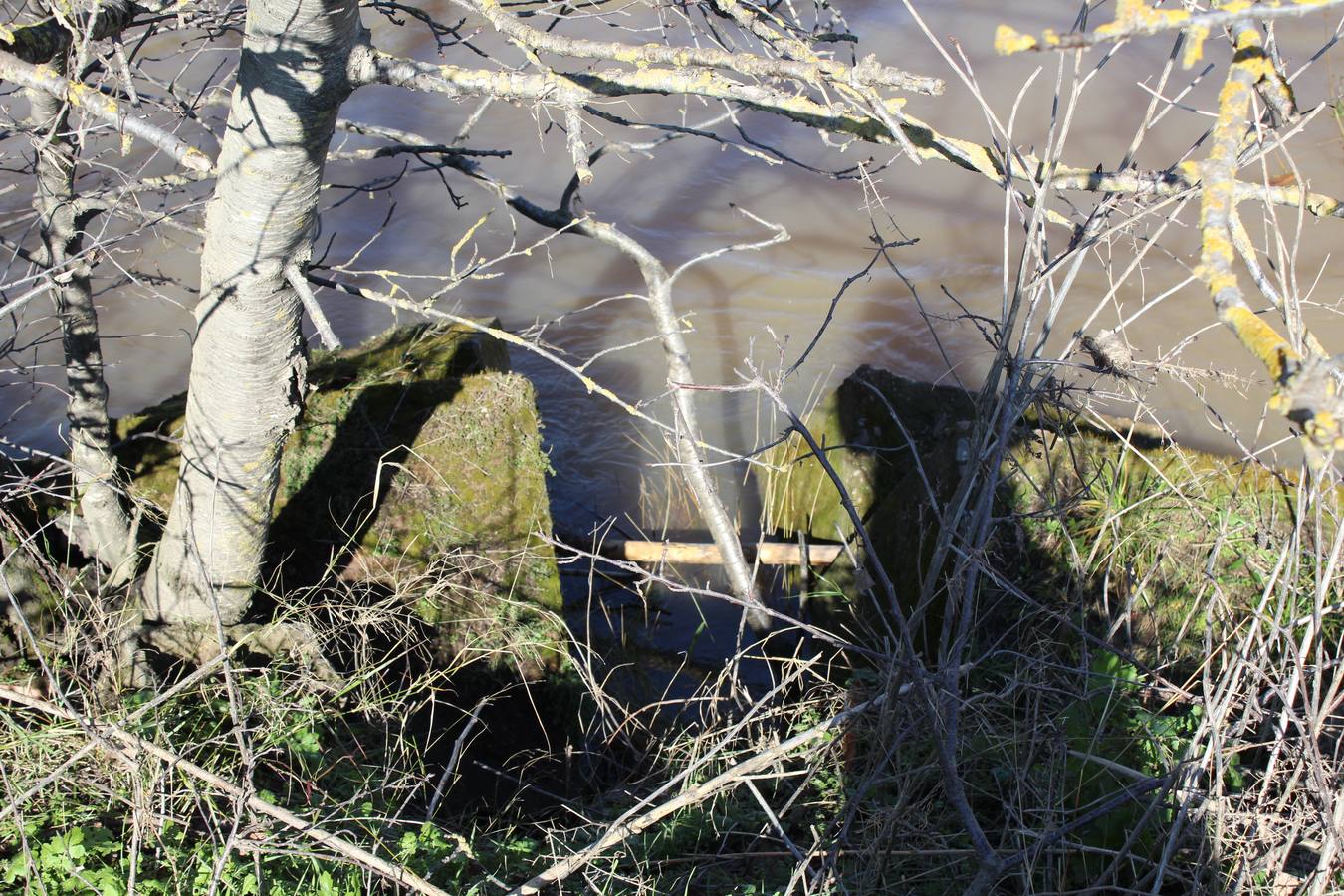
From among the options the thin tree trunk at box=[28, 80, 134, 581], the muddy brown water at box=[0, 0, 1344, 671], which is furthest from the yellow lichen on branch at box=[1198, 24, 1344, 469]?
the muddy brown water at box=[0, 0, 1344, 671]

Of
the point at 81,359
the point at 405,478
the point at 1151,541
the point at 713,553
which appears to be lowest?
the point at 713,553

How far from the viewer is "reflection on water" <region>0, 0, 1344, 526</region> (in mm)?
6809

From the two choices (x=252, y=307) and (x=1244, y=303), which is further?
(x=252, y=307)

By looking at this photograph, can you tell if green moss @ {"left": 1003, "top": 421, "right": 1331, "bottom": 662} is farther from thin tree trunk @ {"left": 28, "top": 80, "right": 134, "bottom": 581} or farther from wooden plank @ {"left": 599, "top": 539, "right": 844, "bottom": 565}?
thin tree trunk @ {"left": 28, "top": 80, "right": 134, "bottom": 581}

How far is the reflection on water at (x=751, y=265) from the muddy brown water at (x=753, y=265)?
0.02 metres

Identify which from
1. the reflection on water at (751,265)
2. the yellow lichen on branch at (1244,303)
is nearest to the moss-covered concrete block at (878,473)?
the reflection on water at (751,265)

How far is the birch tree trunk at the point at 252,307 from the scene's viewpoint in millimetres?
2369

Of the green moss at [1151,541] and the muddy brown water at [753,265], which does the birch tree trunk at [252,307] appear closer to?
the green moss at [1151,541]

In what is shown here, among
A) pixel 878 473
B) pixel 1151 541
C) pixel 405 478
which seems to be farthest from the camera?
pixel 878 473

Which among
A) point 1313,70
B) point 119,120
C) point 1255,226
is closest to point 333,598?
point 119,120

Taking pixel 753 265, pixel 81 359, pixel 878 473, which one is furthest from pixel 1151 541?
pixel 753 265

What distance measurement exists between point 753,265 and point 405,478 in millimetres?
4790

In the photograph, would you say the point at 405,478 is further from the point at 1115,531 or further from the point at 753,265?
the point at 753,265

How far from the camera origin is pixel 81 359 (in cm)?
338
